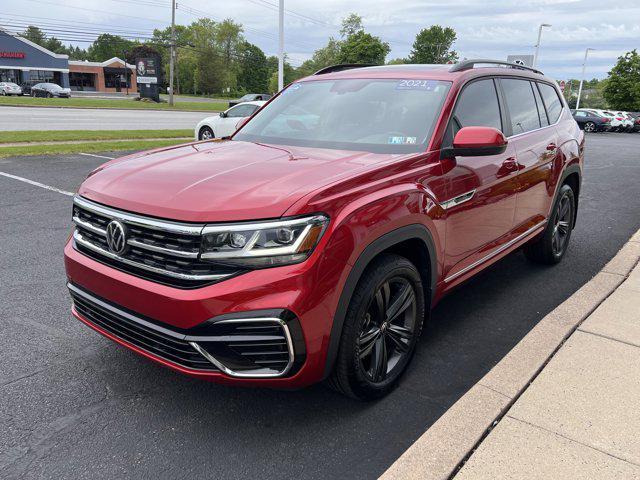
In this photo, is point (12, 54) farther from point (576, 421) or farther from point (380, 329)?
point (576, 421)

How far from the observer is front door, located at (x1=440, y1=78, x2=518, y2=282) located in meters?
3.33

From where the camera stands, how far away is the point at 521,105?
452 cm

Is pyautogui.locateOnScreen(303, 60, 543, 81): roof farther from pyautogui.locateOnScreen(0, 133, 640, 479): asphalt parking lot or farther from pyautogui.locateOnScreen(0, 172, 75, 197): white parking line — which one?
pyautogui.locateOnScreen(0, 172, 75, 197): white parking line

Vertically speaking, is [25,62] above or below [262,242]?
above

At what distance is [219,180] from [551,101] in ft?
12.9

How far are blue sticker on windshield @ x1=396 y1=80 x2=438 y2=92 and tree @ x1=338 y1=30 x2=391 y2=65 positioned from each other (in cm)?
Result: 6550

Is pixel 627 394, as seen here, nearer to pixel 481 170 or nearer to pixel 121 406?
pixel 481 170

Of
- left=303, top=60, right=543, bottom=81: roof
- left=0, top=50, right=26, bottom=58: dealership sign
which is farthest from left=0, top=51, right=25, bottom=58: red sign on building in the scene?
left=303, top=60, right=543, bottom=81: roof

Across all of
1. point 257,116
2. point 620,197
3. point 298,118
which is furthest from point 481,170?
point 620,197

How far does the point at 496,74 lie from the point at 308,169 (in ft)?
7.30

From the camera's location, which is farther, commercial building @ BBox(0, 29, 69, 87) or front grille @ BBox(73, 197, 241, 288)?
commercial building @ BBox(0, 29, 69, 87)

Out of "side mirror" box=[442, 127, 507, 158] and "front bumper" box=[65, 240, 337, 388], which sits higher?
"side mirror" box=[442, 127, 507, 158]

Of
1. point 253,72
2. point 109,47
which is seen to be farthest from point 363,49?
point 109,47

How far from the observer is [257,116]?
13.9ft
